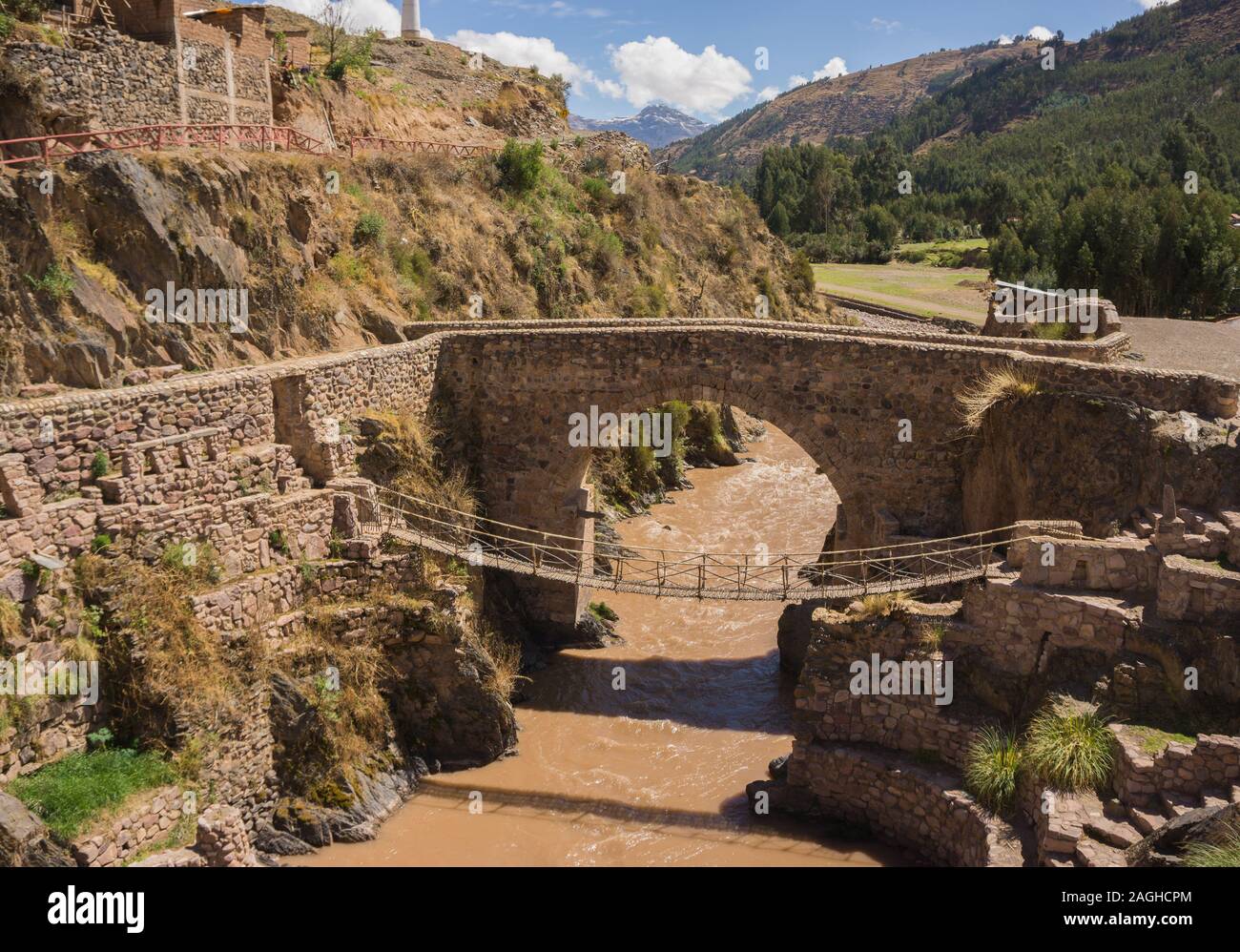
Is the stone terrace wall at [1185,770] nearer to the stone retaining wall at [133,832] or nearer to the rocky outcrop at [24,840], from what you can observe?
the stone retaining wall at [133,832]

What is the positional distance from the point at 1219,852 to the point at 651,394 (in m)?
10.6

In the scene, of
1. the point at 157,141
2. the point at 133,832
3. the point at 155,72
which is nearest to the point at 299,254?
the point at 157,141

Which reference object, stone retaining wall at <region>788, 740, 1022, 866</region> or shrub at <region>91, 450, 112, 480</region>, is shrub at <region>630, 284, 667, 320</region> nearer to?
stone retaining wall at <region>788, 740, 1022, 866</region>

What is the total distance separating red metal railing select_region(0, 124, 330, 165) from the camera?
1394 centimetres

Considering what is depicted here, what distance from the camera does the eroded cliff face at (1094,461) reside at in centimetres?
1320

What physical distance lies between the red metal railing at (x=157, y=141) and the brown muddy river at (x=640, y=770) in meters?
10.2

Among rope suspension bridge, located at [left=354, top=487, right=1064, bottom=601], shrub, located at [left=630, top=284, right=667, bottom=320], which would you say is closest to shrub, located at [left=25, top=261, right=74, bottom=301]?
rope suspension bridge, located at [left=354, top=487, right=1064, bottom=601]

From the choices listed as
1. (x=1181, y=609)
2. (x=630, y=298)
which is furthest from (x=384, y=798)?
(x=630, y=298)

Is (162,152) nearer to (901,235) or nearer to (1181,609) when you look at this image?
(1181,609)

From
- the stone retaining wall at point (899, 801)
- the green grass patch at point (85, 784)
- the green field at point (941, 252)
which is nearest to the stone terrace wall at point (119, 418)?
the green grass patch at point (85, 784)

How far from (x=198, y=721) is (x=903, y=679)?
8.77 meters

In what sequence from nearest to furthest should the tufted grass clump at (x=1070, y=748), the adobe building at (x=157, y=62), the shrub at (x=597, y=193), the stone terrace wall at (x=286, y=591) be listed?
the tufted grass clump at (x=1070, y=748)
the stone terrace wall at (x=286, y=591)
the adobe building at (x=157, y=62)
the shrub at (x=597, y=193)

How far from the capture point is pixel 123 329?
14.0 metres

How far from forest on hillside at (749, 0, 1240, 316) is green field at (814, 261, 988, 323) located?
2396mm
